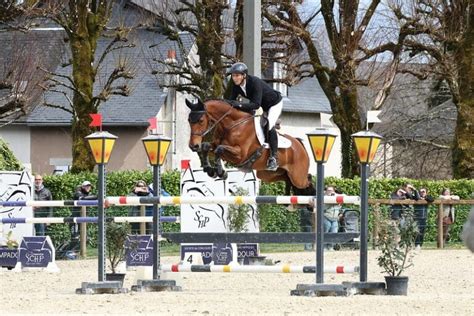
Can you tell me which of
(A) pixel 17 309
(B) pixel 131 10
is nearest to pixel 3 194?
(A) pixel 17 309

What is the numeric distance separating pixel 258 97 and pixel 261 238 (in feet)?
5.38

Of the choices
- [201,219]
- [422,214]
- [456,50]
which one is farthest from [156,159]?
[456,50]

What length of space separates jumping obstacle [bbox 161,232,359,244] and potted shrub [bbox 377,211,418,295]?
0.47m

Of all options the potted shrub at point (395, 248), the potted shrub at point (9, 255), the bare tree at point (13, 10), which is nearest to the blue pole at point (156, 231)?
the potted shrub at point (395, 248)

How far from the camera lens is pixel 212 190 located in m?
17.6

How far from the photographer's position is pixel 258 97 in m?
13.2

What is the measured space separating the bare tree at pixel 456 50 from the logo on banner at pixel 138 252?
15.7 meters

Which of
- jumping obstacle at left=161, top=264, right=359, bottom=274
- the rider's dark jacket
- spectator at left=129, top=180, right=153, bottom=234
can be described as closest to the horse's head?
the rider's dark jacket

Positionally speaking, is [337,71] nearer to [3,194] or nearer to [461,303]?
[3,194]

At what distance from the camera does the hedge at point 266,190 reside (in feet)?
75.3

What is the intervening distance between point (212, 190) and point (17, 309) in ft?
23.0

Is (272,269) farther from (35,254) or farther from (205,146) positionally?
(35,254)

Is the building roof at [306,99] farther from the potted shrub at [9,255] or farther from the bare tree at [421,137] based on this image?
the potted shrub at [9,255]

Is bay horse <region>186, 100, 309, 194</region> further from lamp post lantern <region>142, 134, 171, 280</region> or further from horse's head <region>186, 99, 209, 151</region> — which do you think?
lamp post lantern <region>142, 134, 171, 280</region>
